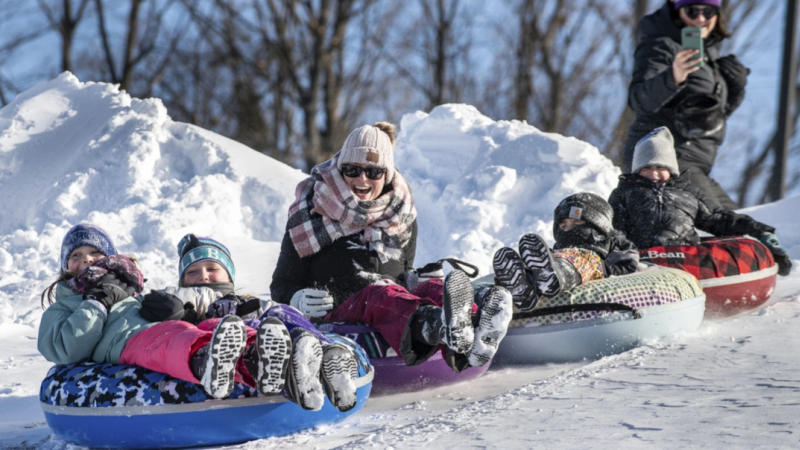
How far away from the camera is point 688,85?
6000 millimetres

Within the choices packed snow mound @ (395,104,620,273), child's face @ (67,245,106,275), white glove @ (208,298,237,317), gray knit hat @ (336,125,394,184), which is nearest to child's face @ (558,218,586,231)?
gray knit hat @ (336,125,394,184)

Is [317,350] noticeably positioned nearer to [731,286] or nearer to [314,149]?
[731,286]

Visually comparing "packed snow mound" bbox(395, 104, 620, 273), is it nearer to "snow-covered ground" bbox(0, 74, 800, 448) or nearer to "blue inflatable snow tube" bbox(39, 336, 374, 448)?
"snow-covered ground" bbox(0, 74, 800, 448)

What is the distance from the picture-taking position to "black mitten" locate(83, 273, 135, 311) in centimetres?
345

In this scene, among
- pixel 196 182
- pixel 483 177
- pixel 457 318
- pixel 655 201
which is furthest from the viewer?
pixel 483 177

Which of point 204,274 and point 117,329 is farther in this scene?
point 204,274

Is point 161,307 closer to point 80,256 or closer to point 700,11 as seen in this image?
point 80,256

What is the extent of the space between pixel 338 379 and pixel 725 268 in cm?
285

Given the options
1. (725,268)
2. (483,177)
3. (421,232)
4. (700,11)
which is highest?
(700,11)

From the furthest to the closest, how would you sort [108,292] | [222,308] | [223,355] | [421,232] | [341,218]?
[421,232]
[341,218]
[222,308]
[108,292]
[223,355]

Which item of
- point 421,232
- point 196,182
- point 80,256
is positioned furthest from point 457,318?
point 196,182

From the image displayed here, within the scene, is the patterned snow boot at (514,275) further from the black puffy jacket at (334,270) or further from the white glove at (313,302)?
the white glove at (313,302)

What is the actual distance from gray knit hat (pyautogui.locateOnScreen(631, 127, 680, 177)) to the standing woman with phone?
47cm

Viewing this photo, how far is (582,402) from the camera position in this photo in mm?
3250
